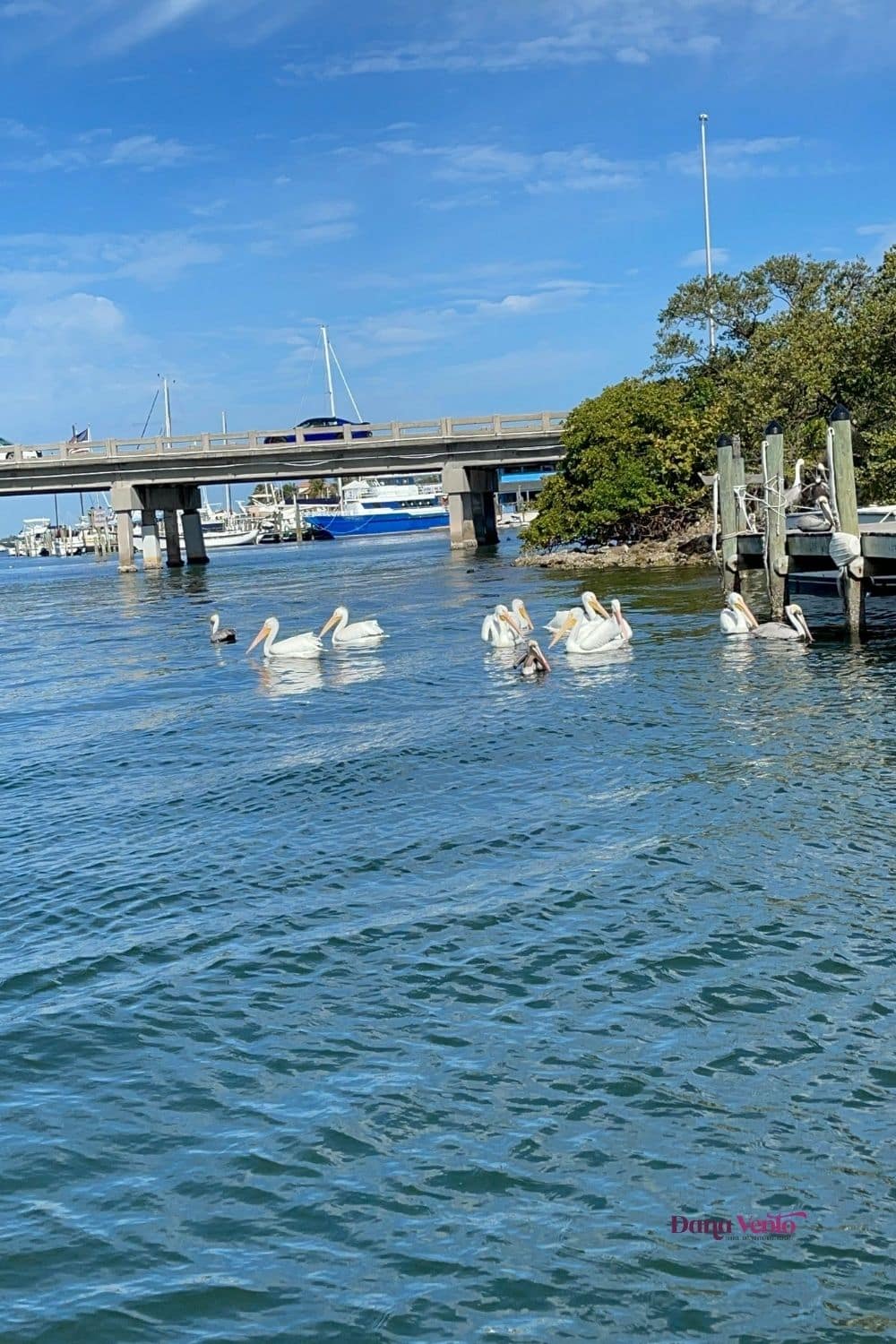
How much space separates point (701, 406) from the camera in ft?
172

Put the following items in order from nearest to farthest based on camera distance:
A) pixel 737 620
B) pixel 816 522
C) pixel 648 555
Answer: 1. pixel 737 620
2. pixel 816 522
3. pixel 648 555

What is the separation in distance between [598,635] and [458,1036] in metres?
16.1

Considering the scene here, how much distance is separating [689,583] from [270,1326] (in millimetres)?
33732

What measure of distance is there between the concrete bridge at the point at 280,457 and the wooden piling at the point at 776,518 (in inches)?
1688

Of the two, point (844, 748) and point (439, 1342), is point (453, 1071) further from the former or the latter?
point (844, 748)

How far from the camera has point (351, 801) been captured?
43.8 ft

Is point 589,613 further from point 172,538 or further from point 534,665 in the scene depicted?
point 172,538

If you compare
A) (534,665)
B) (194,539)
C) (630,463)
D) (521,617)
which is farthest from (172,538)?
(534,665)

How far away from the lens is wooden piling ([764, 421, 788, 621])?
24.5 metres

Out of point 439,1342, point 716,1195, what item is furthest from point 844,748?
point 439,1342

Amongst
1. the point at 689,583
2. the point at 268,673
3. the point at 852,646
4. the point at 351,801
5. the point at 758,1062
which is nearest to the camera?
the point at 758,1062

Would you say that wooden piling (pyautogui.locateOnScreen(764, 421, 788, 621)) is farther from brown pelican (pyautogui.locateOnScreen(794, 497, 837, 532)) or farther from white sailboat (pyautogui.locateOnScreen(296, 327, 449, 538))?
white sailboat (pyautogui.locateOnScreen(296, 327, 449, 538))

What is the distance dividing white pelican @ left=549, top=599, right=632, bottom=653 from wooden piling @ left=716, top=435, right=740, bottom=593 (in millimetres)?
5686

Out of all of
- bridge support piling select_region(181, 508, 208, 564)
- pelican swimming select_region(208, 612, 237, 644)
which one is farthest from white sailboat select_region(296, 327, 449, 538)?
pelican swimming select_region(208, 612, 237, 644)
